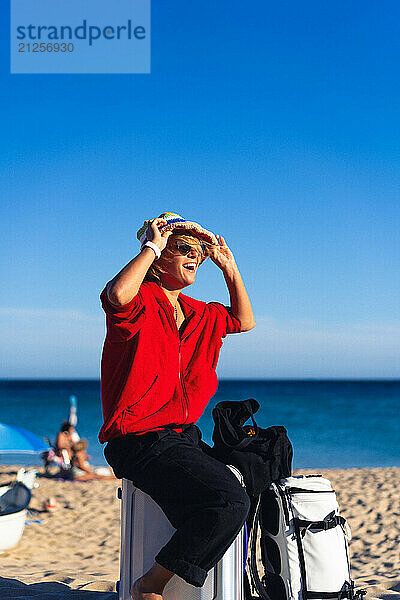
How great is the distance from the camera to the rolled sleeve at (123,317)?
320cm

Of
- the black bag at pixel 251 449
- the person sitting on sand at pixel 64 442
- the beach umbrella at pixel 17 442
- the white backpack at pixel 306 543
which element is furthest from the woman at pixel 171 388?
the person sitting on sand at pixel 64 442

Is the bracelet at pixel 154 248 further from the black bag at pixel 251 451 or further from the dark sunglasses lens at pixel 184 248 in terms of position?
the black bag at pixel 251 451

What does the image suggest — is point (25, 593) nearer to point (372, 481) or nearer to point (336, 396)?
point (372, 481)

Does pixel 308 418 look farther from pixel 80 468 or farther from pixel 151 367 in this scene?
pixel 151 367

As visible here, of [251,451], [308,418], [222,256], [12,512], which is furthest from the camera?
[308,418]

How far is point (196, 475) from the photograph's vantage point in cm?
314

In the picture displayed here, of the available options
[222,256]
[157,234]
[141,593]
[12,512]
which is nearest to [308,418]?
[12,512]

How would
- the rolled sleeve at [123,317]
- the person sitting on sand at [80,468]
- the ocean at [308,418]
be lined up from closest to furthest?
1. the rolled sleeve at [123,317]
2. the person sitting on sand at [80,468]
3. the ocean at [308,418]

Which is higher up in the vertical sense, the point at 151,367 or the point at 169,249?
the point at 169,249

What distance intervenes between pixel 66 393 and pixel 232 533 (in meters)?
46.6

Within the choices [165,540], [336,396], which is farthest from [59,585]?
[336,396]

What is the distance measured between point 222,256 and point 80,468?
9225 millimetres

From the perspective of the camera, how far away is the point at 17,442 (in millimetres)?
9531

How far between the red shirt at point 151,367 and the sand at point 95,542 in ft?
5.57
